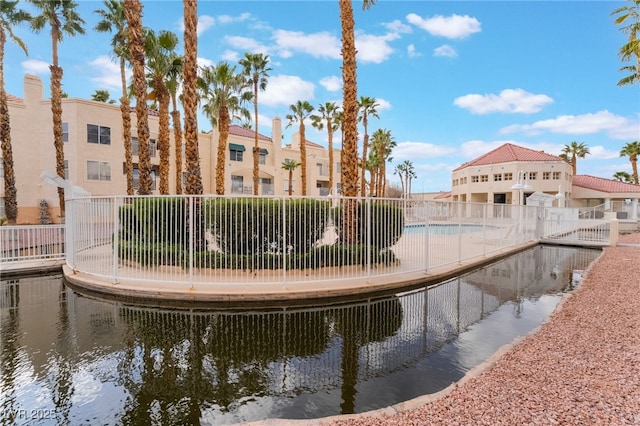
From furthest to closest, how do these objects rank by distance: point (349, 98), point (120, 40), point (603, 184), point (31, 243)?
point (603, 184)
point (120, 40)
point (31, 243)
point (349, 98)

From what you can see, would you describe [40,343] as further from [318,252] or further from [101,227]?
[318,252]

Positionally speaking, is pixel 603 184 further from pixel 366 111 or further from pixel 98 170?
pixel 98 170

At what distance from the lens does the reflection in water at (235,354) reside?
3586 mm

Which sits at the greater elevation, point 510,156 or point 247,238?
point 510,156

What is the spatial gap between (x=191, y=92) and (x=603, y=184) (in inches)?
2088

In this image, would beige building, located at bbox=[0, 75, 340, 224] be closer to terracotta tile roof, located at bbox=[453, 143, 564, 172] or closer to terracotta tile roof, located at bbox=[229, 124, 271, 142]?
terracotta tile roof, located at bbox=[229, 124, 271, 142]

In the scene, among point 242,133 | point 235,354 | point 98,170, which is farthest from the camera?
point 242,133

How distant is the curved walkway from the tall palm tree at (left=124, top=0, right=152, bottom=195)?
43.0ft

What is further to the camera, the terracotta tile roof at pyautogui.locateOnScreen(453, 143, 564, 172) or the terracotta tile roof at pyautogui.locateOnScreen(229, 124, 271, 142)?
the terracotta tile roof at pyautogui.locateOnScreen(453, 143, 564, 172)

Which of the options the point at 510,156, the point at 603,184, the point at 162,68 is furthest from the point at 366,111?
the point at 603,184

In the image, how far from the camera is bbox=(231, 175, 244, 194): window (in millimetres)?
35188

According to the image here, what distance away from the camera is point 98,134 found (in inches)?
1042

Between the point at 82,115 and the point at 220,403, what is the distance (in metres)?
29.8

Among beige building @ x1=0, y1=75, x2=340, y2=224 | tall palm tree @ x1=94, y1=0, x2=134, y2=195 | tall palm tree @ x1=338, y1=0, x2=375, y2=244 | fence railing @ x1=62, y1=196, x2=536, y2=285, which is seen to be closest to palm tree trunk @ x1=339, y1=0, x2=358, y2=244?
tall palm tree @ x1=338, y1=0, x2=375, y2=244
